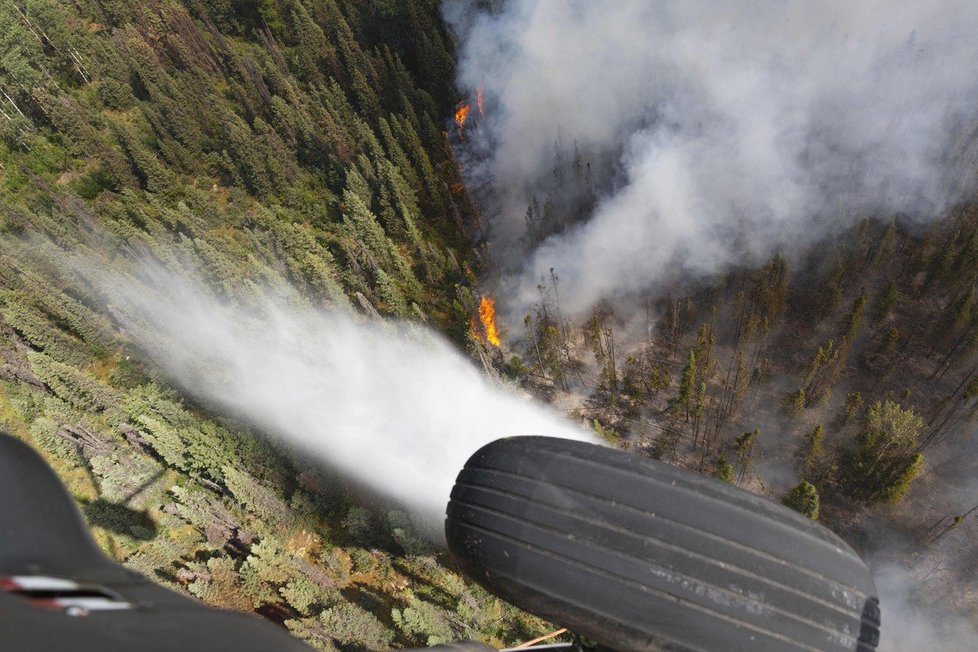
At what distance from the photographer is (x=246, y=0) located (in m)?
38.1

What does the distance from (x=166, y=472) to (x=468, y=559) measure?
15.1 metres

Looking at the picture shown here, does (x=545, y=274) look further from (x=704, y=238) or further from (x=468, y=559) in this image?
(x=468, y=559)

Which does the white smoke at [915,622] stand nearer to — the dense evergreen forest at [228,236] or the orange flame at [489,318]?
the dense evergreen forest at [228,236]

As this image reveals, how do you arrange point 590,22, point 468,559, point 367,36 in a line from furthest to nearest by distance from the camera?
point 367,36 < point 590,22 < point 468,559

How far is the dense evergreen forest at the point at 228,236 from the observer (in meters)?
13.4

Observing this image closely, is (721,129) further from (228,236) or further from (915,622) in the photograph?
(228,236)

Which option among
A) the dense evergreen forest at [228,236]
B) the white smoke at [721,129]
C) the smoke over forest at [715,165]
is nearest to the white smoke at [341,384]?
the dense evergreen forest at [228,236]

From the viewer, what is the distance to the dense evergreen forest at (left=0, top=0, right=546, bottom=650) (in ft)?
44.1

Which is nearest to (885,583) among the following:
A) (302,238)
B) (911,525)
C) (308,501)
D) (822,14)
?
(911,525)

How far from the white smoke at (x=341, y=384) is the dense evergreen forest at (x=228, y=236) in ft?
3.26

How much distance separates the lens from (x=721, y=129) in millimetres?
22266

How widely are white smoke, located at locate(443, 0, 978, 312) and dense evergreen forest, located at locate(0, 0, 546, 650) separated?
14.4 feet

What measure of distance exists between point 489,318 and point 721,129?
43.8 ft

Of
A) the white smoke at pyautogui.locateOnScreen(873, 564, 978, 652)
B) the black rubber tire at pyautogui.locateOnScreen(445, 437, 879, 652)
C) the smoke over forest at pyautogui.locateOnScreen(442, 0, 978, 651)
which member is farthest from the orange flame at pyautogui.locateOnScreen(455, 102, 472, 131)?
the black rubber tire at pyautogui.locateOnScreen(445, 437, 879, 652)
